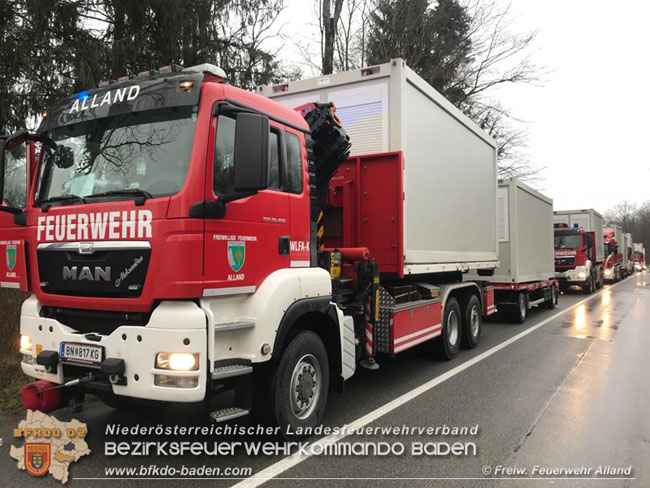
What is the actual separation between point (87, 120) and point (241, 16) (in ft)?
27.9

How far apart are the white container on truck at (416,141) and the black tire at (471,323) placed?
71 cm

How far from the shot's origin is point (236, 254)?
140 inches

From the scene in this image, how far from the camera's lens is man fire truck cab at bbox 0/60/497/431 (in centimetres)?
324

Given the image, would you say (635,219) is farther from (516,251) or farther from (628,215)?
(516,251)

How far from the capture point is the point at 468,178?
8297mm

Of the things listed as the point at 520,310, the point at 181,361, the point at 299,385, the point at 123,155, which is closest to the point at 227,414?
the point at 181,361

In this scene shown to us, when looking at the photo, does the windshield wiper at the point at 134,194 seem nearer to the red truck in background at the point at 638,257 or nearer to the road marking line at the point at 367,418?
the road marking line at the point at 367,418

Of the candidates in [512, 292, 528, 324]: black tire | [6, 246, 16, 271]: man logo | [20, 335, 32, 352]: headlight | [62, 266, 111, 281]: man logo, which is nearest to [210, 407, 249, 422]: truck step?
[62, 266, 111, 281]: man logo

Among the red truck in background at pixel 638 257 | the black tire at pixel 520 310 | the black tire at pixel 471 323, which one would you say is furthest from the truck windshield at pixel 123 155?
the red truck in background at pixel 638 257

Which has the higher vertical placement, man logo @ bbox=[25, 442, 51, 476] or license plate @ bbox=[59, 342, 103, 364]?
license plate @ bbox=[59, 342, 103, 364]

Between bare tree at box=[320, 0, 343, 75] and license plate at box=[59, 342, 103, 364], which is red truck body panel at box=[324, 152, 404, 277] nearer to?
license plate at box=[59, 342, 103, 364]

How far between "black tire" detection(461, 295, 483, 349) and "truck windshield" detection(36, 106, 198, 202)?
616 cm

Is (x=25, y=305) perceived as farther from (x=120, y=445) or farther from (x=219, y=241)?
(x=219, y=241)

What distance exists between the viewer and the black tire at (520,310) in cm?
1116
